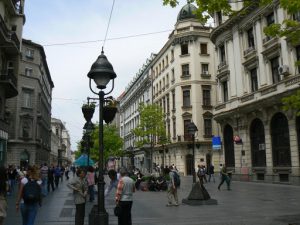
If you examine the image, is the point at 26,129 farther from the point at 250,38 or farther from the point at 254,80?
the point at 250,38

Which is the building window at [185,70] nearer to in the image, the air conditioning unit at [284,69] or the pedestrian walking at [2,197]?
the air conditioning unit at [284,69]

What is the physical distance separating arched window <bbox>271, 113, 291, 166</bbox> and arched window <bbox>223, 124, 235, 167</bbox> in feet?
23.1

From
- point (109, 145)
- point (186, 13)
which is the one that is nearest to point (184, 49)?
point (186, 13)

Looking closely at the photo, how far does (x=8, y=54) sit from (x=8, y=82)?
3532 mm

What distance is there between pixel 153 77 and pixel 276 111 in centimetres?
3777

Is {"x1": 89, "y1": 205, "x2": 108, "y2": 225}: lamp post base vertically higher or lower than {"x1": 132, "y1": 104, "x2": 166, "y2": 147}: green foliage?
lower

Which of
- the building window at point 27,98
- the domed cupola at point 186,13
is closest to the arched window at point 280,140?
the domed cupola at point 186,13

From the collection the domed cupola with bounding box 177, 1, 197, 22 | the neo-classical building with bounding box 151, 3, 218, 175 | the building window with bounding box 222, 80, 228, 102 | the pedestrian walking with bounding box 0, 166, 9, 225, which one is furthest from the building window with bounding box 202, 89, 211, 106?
the pedestrian walking with bounding box 0, 166, 9, 225

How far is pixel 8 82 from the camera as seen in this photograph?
2736cm

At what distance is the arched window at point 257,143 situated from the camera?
2965cm

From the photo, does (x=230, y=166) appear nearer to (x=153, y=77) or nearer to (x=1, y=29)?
(x=1, y=29)

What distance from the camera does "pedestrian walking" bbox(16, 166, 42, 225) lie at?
798 centimetres

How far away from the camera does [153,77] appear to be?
63.4 m

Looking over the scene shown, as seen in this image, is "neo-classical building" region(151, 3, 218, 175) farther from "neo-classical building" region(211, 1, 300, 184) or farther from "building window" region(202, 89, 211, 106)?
"neo-classical building" region(211, 1, 300, 184)
